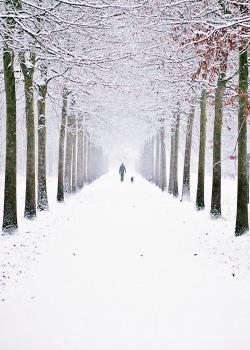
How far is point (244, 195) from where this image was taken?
23.9 ft

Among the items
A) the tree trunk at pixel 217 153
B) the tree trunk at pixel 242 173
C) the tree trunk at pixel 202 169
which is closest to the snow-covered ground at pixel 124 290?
the tree trunk at pixel 242 173

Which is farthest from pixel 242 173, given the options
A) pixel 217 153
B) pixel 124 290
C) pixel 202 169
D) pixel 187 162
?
pixel 187 162

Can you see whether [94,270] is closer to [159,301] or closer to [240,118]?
[159,301]

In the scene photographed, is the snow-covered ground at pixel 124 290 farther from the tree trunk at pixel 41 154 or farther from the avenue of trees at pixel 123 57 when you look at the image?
the tree trunk at pixel 41 154

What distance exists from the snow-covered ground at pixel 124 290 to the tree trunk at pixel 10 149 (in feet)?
1.64

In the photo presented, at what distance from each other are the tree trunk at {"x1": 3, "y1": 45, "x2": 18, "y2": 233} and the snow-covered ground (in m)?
0.50

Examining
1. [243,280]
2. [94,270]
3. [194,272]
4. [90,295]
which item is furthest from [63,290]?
[243,280]

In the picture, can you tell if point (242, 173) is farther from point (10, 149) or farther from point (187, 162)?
point (187, 162)

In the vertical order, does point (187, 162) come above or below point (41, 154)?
below

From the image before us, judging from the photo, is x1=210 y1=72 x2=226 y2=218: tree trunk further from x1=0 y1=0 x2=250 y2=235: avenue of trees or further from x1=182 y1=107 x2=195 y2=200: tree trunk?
x1=182 y1=107 x2=195 y2=200: tree trunk

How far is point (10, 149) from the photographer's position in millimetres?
7543

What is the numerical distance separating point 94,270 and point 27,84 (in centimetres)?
725

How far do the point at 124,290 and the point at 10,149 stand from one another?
17.3ft

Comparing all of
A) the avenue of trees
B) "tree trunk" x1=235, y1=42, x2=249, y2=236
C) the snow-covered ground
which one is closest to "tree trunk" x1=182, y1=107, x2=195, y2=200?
the avenue of trees
